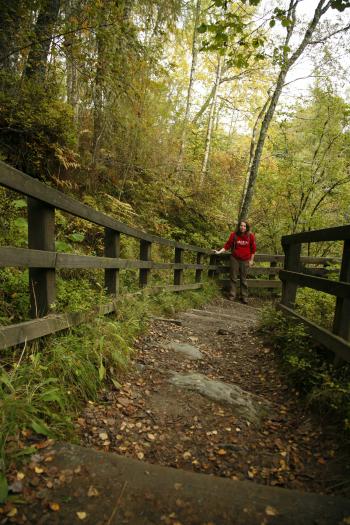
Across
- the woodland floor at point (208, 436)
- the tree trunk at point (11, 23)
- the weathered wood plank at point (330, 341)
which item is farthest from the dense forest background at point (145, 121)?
the weathered wood plank at point (330, 341)

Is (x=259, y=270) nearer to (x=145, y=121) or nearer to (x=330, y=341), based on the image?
(x=145, y=121)

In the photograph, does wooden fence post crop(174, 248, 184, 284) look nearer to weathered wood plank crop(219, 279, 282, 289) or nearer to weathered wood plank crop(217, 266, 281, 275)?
weathered wood plank crop(217, 266, 281, 275)

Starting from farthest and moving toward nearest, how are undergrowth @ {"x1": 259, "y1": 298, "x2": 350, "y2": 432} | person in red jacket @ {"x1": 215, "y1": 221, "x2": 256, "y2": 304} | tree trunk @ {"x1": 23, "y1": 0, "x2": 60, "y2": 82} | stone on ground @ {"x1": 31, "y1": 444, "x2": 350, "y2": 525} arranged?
person in red jacket @ {"x1": 215, "y1": 221, "x2": 256, "y2": 304}
tree trunk @ {"x1": 23, "y1": 0, "x2": 60, "y2": 82}
undergrowth @ {"x1": 259, "y1": 298, "x2": 350, "y2": 432}
stone on ground @ {"x1": 31, "y1": 444, "x2": 350, "y2": 525}

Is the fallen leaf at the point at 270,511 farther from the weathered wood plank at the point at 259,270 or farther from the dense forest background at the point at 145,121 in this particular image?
the weathered wood plank at the point at 259,270

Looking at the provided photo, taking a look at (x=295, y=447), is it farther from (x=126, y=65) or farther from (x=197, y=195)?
(x=197, y=195)

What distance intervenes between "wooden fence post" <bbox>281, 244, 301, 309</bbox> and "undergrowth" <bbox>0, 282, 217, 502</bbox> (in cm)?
230

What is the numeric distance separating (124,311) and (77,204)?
1653 millimetres

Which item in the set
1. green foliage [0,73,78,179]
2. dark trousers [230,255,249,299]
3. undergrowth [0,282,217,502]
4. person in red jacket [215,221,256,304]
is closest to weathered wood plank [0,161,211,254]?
undergrowth [0,282,217,502]

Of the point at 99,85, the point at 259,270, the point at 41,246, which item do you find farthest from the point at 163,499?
the point at 259,270

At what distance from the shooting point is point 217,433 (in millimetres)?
2463

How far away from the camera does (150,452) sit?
2.20 m

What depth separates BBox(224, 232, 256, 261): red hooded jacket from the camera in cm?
941

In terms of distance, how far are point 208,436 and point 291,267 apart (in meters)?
2.83

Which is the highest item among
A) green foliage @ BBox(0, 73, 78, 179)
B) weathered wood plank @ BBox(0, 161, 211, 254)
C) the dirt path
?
green foliage @ BBox(0, 73, 78, 179)
